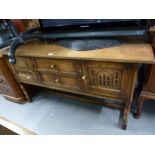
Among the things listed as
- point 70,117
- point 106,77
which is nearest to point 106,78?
point 106,77

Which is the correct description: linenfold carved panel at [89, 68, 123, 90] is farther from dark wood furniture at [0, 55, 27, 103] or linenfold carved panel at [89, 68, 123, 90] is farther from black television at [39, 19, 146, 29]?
dark wood furniture at [0, 55, 27, 103]

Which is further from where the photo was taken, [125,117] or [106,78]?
[125,117]

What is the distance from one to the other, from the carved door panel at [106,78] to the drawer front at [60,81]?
11cm

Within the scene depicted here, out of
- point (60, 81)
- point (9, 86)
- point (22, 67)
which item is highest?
Result: point (22, 67)

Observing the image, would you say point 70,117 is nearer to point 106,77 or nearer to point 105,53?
point 106,77

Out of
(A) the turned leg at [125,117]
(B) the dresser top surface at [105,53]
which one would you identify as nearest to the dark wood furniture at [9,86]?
(B) the dresser top surface at [105,53]

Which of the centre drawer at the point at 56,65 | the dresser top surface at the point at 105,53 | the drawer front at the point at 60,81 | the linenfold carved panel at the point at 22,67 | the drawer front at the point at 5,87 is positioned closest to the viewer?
the dresser top surface at the point at 105,53

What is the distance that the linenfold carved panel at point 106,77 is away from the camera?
3.17 ft

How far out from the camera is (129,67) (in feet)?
2.90

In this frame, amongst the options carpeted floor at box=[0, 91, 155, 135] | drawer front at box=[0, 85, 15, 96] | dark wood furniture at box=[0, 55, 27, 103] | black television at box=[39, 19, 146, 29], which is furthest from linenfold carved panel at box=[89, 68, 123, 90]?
drawer front at box=[0, 85, 15, 96]

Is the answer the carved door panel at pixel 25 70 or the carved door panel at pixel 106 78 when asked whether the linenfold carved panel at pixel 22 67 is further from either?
the carved door panel at pixel 106 78

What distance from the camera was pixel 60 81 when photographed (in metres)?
1.24

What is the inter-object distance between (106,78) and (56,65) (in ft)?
1.41

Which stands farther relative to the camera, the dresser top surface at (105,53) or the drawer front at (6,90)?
the drawer front at (6,90)
